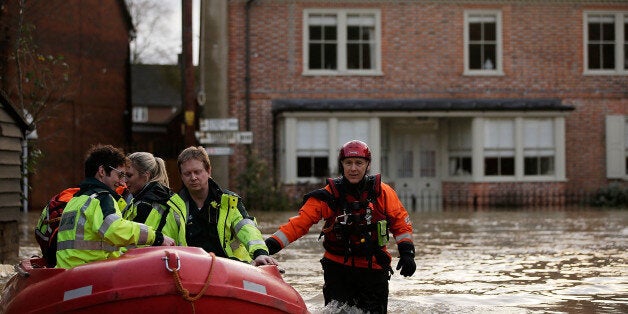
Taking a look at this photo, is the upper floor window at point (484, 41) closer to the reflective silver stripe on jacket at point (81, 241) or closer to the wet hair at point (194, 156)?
the wet hair at point (194, 156)

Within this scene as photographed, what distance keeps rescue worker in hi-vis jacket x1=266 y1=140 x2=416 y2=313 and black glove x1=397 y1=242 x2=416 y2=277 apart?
0.03 feet

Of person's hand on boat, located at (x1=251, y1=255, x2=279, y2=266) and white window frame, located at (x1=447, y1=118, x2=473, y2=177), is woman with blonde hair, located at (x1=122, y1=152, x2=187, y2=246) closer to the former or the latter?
person's hand on boat, located at (x1=251, y1=255, x2=279, y2=266)

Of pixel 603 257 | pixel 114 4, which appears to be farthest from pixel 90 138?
pixel 603 257

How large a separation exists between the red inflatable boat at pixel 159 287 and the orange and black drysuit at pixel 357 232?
1.09m

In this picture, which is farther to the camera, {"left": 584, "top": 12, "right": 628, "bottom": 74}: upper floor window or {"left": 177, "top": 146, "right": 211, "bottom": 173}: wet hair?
{"left": 584, "top": 12, "right": 628, "bottom": 74}: upper floor window

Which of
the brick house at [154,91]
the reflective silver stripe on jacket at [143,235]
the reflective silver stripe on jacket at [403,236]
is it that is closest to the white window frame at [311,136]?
the reflective silver stripe on jacket at [403,236]

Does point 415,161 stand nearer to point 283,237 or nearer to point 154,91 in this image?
point 283,237

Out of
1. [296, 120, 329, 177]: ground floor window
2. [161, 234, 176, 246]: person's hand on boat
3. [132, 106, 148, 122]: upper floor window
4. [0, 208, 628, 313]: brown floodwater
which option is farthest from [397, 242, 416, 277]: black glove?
[132, 106, 148, 122]: upper floor window

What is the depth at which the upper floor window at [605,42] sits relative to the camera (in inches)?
1073

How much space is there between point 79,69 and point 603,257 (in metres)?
17.4

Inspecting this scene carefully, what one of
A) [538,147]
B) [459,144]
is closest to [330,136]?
[459,144]

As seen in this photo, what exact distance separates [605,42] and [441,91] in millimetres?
4794

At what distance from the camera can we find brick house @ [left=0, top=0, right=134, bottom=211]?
26062mm

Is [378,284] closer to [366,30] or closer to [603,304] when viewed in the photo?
[603,304]
